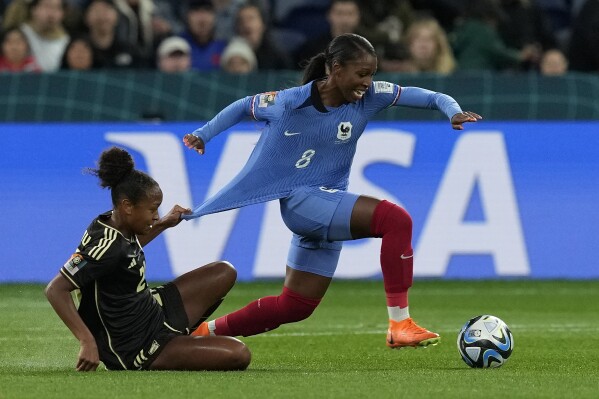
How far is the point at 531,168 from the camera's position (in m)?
12.9

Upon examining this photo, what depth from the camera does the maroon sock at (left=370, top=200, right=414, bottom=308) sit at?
7379 millimetres

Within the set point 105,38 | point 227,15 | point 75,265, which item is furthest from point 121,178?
point 227,15

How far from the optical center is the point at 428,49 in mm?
14289

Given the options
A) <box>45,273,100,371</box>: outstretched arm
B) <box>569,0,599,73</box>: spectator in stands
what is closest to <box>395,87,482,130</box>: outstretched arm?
<box>45,273,100,371</box>: outstretched arm

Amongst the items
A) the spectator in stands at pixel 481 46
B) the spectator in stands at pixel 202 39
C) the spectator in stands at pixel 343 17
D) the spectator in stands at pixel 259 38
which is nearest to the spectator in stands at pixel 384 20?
the spectator in stands at pixel 343 17

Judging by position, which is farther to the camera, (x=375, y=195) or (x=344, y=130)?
(x=375, y=195)

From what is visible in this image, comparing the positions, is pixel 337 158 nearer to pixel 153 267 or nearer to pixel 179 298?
pixel 179 298

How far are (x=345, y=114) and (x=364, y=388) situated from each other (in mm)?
1799

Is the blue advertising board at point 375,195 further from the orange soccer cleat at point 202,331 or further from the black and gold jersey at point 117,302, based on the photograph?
the black and gold jersey at point 117,302

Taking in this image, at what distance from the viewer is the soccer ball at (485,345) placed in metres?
7.42

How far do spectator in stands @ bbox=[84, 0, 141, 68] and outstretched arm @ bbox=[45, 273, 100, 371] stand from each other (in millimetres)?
7506

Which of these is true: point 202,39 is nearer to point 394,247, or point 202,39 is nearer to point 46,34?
point 46,34

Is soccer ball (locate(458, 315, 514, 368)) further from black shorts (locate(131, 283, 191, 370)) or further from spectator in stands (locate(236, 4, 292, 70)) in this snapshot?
spectator in stands (locate(236, 4, 292, 70))

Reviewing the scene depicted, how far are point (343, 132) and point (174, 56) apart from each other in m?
6.59
